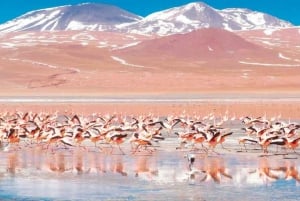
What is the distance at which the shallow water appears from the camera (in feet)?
43.4

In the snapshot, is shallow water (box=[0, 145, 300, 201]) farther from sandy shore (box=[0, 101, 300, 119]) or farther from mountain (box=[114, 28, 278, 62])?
mountain (box=[114, 28, 278, 62])

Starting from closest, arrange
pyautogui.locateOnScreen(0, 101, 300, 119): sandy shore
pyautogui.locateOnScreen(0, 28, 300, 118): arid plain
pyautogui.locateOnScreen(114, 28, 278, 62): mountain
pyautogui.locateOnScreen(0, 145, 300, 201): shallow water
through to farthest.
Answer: pyautogui.locateOnScreen(0, 145, 300, 201): shallow water, pyautogui.locateOnScreen(0, 101, 300, 119): sandy shore, pyautogui.locateOnScreen(0, 28, 300, 118): arid plain, pyautogui.locateOnScreen(114, 28, 278, 62): mountain

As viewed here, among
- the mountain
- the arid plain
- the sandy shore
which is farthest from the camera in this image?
the mountain

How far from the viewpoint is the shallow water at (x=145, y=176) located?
13219 millimetres

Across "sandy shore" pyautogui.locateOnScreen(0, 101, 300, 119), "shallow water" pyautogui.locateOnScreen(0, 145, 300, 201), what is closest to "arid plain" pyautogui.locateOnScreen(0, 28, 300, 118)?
"sandy shore" pyautogui.locateOnScreen(0, 101, 300, 119)

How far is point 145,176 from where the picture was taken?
15711mm

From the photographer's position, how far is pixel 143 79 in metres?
87.8

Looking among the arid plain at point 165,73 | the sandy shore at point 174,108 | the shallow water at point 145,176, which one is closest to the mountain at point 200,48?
the arid plain at point 165,73

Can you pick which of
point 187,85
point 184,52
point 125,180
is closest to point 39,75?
point 187,85

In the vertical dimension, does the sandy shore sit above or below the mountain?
below

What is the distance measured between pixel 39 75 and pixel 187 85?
21.8 metres

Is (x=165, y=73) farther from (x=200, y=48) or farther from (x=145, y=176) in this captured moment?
(x=145, y=176)

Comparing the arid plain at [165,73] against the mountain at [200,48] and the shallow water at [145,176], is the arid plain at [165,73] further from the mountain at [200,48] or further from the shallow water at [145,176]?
the shallow water at [145,176]

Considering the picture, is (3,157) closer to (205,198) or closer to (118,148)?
(118,148)
